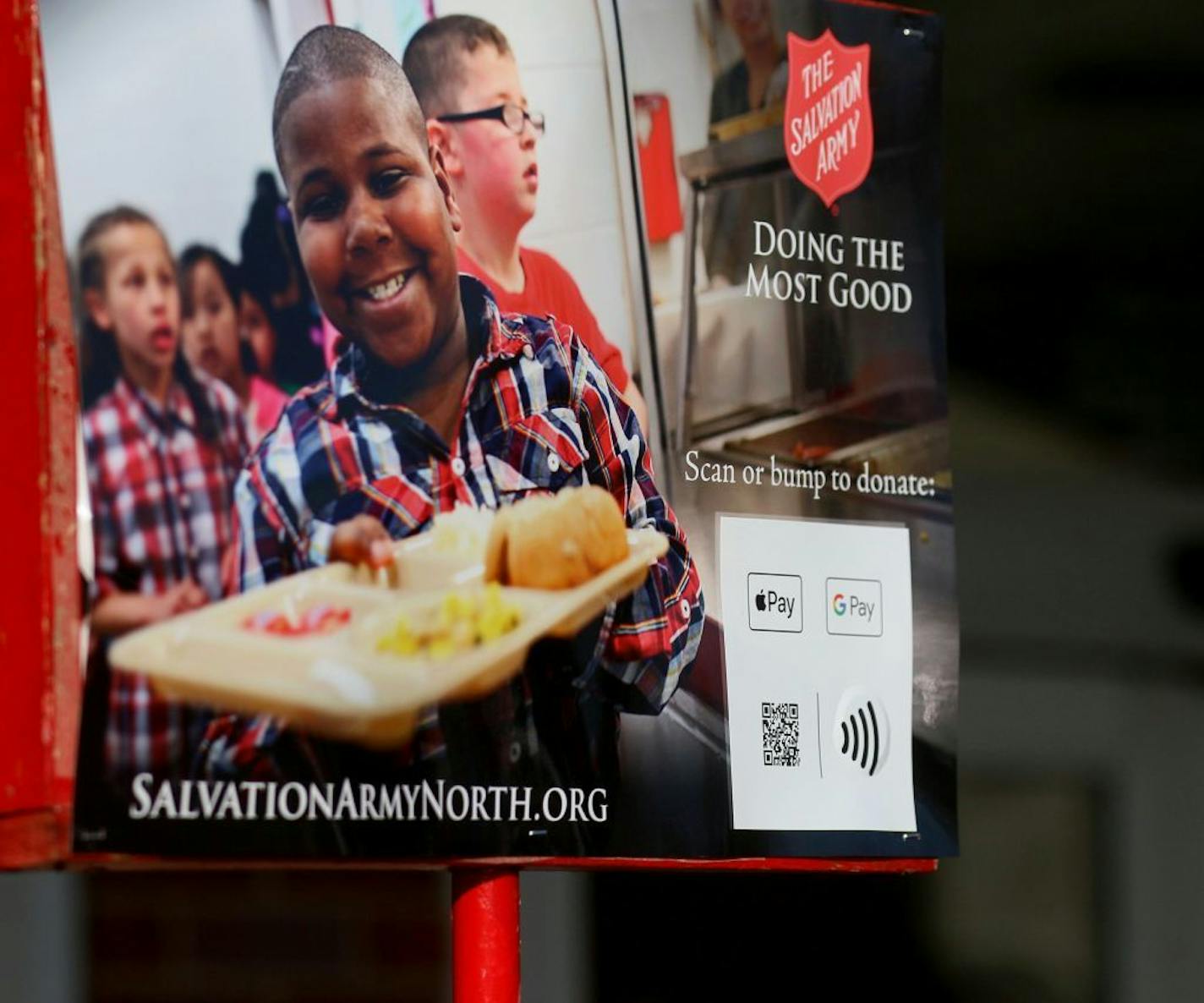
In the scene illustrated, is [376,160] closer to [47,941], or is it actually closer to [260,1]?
[260,1]

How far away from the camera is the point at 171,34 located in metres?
1.07

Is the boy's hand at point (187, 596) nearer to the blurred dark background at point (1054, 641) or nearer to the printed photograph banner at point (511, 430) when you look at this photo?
the printed photograph banner at point (511, 430)

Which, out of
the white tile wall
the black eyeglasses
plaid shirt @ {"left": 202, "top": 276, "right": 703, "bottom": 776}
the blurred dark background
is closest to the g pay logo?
plaid shirt @ {"left": 202, "top": 276, "right": 703, "bottom": 776}

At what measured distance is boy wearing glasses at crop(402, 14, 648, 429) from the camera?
3.78 ft

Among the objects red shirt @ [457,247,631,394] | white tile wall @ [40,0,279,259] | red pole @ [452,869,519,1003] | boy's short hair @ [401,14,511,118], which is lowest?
red pole @ [452,869,519,1003]

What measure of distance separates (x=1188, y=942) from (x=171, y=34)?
9.47ft

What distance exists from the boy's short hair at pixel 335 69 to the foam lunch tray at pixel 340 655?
23 centimetres

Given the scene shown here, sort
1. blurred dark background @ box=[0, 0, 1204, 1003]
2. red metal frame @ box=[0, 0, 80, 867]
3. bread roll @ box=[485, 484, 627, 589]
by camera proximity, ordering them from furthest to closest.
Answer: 1. blurred dark background @ box=[0, 0, 1204, 1003]
2. bread roll @ box=[485, 484, 627, 589]
3. red metal frame @ box=[0, 0, 80, 867]

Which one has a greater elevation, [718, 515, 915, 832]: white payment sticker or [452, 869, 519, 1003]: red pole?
[718, 515, 915, 832]: white payment sticker

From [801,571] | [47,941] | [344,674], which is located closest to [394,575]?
[344,674]

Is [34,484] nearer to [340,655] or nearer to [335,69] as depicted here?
[340,655]

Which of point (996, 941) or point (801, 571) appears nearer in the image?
point (801, 571)

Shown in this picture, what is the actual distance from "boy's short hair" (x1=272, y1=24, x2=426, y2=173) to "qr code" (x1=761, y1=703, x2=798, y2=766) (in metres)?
0.40

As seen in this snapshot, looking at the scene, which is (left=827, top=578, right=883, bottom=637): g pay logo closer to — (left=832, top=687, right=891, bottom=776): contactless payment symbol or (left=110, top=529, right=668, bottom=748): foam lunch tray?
(left=832, top=687, right=891, bottom=776): contactless payment symbol
